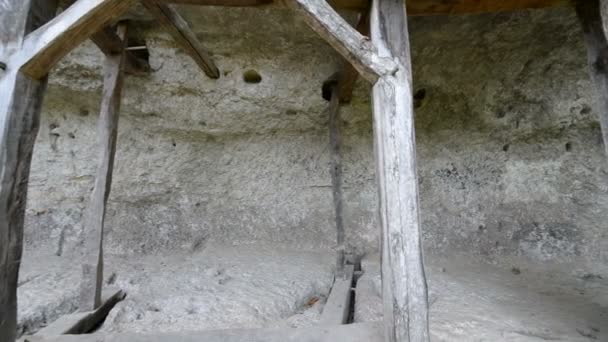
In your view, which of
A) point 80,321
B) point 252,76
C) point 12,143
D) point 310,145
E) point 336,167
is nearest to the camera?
point 12,143

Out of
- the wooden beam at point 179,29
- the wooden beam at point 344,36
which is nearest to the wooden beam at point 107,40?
the wooden beam at point 179,29

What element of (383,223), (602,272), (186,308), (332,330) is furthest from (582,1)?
(186,308)

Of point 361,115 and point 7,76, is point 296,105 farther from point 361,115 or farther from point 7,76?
point 7,76

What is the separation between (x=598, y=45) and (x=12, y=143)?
280 cm

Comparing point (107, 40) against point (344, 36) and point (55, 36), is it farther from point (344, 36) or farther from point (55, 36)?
point (344, 36)

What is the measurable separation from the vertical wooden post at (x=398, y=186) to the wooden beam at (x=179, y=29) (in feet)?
4.20

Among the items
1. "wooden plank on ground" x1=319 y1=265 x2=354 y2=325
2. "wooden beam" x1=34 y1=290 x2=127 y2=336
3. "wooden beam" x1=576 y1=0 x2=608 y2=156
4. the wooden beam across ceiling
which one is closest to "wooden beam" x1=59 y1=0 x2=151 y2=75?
the wooden beam across ceiling

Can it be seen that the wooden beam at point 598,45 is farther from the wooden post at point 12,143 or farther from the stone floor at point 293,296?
the wooden post at point 12,143

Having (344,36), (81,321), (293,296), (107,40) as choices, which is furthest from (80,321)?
(344,36)

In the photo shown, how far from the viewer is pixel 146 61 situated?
10.3 feet

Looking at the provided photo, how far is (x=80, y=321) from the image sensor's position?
1857 millimetres

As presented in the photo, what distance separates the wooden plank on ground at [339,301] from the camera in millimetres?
1976

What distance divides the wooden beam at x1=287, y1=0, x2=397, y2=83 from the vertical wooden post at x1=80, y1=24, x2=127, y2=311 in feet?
5.16

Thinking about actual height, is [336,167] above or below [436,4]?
below
